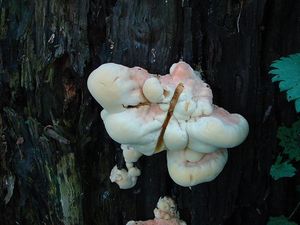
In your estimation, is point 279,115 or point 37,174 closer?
point 279,115

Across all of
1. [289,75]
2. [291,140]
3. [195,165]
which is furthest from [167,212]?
[289,75]

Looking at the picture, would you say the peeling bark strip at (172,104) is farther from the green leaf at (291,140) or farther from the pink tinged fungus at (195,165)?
the green leaf at (291,140)

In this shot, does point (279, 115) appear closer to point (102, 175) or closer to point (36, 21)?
point (102, 175)

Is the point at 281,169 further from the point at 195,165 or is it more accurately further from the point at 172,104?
the point at 172,104

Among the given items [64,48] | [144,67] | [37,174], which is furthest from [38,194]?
[144,67]

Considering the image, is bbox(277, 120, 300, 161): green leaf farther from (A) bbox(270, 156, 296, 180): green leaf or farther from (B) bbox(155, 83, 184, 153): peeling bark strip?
(B) bbox(155, 83, 184, 153): peeling bark strip

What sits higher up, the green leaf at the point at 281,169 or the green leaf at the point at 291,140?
the green leaf at the point at 291,140

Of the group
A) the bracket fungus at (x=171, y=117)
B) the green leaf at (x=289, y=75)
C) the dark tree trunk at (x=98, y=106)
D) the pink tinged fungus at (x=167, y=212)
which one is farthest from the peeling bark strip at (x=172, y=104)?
the pink tinged fungus at (x=167, y=212)

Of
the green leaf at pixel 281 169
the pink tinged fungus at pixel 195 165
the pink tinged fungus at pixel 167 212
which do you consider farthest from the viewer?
the pink tinged fungus at pixel 167 212
